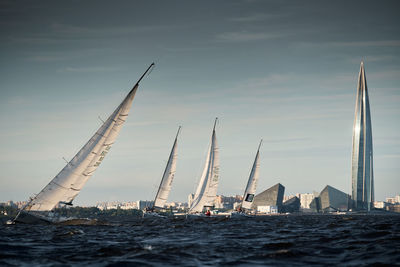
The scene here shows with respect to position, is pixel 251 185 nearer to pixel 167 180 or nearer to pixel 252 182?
pixel 252 182

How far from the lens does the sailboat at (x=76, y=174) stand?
3956cm

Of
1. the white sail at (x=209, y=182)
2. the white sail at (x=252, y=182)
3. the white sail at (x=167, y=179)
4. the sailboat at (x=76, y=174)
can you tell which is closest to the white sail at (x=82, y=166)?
the sailboat at (x=76, y=174)

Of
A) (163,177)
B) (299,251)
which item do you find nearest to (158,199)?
(163,177)

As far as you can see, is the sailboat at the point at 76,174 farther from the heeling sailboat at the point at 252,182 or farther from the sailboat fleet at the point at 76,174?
the heeling sailboat at the point at 252,182

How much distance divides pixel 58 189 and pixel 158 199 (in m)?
56.4

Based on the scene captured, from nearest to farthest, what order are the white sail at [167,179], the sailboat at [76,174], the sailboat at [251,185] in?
the sailboat at [76,174] → the white sail at [167,179] → the sailboat at [251,185]

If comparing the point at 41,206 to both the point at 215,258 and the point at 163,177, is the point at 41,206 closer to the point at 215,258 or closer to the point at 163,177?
the point at 215,258

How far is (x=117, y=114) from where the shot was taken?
139ft

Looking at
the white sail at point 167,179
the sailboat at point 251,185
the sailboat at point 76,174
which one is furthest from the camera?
the sailboat at point 251,185

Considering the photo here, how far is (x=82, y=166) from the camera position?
134ft

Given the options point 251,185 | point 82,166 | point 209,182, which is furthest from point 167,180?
point 82,166

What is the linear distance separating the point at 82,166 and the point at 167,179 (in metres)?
54.3

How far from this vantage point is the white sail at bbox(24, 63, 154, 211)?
39.6 metres

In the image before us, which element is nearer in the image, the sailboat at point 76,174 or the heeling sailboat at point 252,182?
the sailboat at point 76,174
